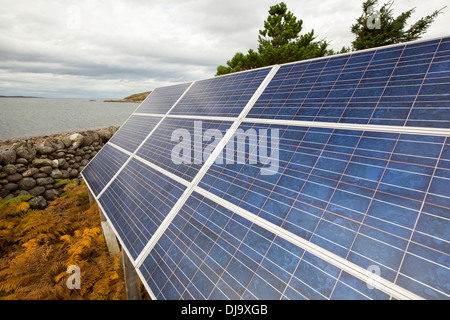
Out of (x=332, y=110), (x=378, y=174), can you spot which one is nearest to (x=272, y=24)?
(x=332, y=110)

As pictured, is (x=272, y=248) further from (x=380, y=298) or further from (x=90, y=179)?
(x=90, y=179)

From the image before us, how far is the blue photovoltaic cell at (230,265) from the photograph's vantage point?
2.11m

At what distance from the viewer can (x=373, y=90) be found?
3.27 meters

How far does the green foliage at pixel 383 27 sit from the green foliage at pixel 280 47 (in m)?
2.70

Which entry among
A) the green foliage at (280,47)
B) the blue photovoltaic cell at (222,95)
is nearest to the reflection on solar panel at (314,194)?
the blue photovoltaic cell at (222,95)

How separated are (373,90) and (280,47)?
21843mm

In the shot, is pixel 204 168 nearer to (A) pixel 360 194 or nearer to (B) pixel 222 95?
(A) pixel 360 194

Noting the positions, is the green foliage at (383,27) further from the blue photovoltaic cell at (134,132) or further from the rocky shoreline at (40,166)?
the rocky shoreline at (40,166)

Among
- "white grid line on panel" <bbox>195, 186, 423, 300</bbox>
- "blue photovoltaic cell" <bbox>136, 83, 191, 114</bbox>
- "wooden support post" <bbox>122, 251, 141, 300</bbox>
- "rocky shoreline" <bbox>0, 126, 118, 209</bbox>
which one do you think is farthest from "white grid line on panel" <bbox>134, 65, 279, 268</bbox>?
"rocky shoreline" <bbox>0, 126, 118, 209</bbox>

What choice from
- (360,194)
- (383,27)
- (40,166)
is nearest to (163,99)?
(40,166)

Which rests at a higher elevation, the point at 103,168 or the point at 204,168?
the point at 204,168

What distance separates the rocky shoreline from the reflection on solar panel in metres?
9.42

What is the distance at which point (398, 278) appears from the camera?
5.95ft

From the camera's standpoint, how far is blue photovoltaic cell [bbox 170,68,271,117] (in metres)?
5.32
